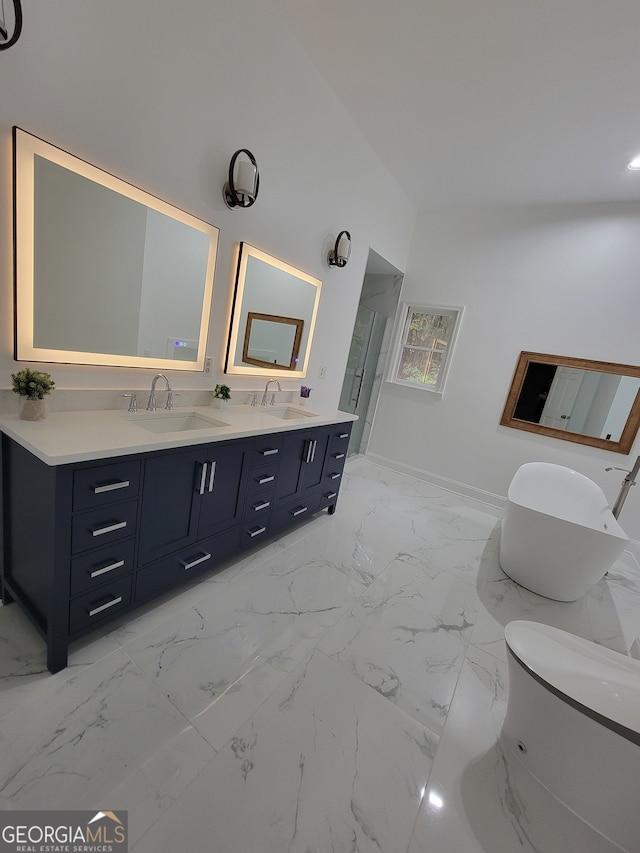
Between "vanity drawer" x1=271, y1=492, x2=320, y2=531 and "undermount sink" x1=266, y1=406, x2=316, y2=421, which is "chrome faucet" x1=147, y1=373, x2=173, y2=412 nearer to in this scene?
"undermount sink" x1=266, y1=406, x2=316, y2=421

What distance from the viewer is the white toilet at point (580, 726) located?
1.01 metres

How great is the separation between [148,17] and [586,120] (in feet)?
8.48

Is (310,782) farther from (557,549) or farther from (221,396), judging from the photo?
(557,549)

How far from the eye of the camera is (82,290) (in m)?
1.53

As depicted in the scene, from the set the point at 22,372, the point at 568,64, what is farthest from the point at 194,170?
the point at 568,64

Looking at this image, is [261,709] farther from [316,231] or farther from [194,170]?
[316,231]

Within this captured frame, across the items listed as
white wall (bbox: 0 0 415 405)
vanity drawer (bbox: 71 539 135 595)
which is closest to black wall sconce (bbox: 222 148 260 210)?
white wall (bbox: 0 0 415 405)

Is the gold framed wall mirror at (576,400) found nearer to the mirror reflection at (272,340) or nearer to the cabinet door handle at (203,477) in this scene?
the mirror reflection at (272,340)

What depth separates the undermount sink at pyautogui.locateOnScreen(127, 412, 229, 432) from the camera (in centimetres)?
176

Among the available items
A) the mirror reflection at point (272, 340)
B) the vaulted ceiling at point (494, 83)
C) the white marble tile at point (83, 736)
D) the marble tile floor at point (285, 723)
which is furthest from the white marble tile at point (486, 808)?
the vaulted ceiling at point (494, 83)

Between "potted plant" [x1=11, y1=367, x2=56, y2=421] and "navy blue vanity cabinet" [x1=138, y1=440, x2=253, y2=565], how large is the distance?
1.56ft

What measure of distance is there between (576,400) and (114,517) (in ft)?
12.9

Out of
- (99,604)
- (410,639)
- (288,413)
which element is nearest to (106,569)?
(99,604)

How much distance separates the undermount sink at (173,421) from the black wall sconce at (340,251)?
180 cm
